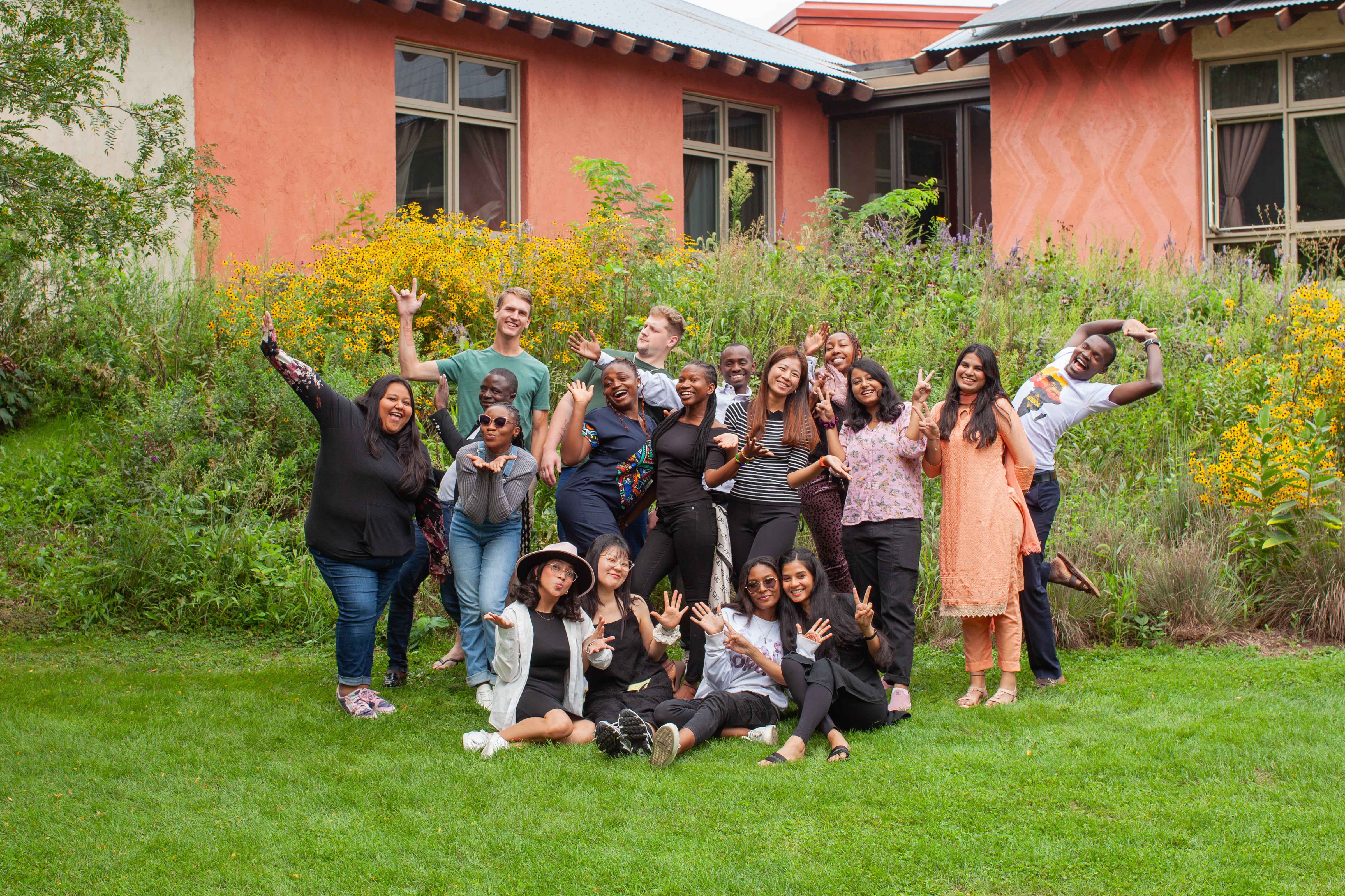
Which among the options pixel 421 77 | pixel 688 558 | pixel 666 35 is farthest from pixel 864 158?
pixel 688 558

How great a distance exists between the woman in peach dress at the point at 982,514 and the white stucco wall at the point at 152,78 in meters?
7.13

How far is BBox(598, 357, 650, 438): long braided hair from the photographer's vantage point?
5.70 meters

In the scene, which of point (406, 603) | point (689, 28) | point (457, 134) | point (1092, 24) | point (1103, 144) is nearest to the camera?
point (406, 603)

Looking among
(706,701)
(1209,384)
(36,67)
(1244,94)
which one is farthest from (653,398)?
(1244,94)

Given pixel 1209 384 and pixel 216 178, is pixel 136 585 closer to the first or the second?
pixel 216 178

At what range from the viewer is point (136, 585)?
696cm

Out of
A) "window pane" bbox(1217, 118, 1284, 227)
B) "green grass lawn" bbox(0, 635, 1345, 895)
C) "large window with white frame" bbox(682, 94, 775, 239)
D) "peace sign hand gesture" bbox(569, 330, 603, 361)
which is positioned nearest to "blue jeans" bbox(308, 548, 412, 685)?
"green grass lawn" bbox(0, 635, 1345, 895)

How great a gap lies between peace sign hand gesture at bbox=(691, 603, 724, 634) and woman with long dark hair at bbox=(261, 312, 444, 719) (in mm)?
1382

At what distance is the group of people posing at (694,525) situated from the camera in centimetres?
500

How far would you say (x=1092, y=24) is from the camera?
13.2 meters

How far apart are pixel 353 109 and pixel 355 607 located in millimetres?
7506

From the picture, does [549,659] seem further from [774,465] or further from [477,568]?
[774,465]

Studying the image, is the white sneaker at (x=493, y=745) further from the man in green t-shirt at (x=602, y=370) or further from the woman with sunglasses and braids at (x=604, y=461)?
the man in green t-shirt at (x=602, y=370)

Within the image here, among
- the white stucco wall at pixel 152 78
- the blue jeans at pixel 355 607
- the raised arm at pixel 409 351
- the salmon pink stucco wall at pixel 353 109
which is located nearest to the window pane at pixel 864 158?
the salmon pink stucco wall at pixel 353 109
